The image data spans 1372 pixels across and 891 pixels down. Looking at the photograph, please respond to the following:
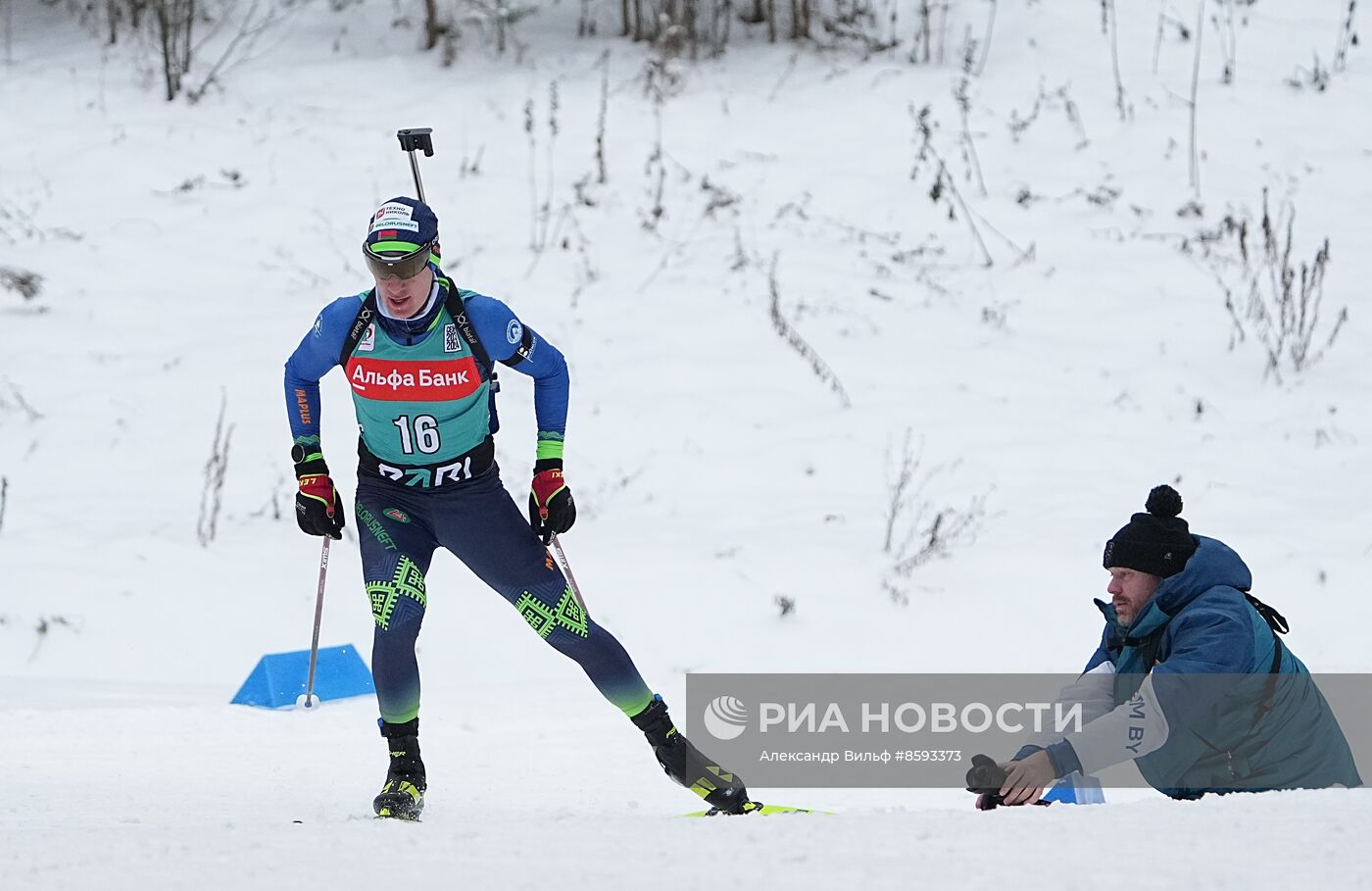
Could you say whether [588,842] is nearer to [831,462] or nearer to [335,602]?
[335,602]

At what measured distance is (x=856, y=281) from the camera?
10.5 metres

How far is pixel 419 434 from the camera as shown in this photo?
441 cm

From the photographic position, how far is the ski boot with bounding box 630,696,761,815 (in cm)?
439

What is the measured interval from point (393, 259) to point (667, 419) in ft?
16.5

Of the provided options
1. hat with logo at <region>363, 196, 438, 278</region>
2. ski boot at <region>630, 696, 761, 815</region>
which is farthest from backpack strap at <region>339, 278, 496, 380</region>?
ski boot at <region>630, 696, 761, 815</region>

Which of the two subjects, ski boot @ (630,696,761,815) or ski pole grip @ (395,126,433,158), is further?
ski pole grip @ (395,126,433,158)

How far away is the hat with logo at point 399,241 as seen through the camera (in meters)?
4.18

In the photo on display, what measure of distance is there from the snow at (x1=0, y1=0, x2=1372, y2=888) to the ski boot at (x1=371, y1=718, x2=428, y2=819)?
18 centimetres

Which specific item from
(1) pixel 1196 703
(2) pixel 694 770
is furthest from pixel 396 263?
(1) pixel 1196 703

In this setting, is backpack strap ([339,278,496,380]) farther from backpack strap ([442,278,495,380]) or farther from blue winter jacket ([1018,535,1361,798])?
blue winter jacket ([1018,535,1361,798])

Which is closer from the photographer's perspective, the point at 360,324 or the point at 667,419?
the point at 360,324

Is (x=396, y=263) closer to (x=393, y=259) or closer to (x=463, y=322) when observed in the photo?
(x=393, y=259)

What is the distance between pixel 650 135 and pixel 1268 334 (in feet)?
17.6

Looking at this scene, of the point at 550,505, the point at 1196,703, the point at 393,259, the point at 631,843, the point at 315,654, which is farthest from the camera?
the point at 315,654
